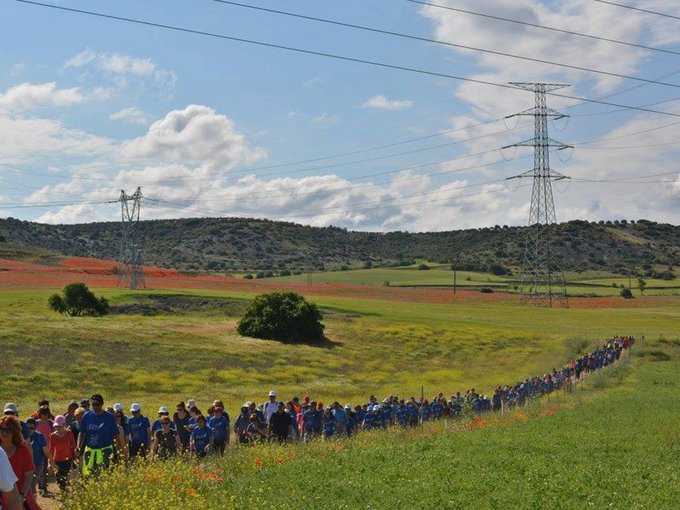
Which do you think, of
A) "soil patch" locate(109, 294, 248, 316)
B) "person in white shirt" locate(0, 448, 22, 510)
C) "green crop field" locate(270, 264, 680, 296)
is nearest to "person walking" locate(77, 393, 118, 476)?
"person in white shirt" locate(0, 448, 22, 510)

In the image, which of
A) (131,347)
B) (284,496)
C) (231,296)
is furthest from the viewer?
(231,296)

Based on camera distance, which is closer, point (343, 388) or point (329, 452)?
point (329, 452)

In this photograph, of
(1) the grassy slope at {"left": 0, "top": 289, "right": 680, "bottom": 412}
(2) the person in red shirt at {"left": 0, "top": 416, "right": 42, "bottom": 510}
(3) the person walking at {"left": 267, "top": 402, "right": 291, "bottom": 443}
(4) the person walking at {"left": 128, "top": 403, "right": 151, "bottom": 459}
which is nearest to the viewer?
(2) the person in red shirt at {"left": 0, "top": 416, "right": 42, "bottom": 510}

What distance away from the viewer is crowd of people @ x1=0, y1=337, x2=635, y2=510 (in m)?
9.20

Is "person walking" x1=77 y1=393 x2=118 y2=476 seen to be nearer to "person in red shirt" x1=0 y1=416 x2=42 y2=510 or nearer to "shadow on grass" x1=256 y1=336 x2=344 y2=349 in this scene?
"person in red shirt" x1=0 y1=416 x2=42 y2=510

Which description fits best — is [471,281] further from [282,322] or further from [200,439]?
[200,439]

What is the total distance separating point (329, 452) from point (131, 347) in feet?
96.8

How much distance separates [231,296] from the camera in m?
76.1

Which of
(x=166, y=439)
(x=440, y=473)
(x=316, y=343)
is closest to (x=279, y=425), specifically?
(x=166, y=439)

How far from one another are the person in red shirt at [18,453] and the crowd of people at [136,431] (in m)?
0.01

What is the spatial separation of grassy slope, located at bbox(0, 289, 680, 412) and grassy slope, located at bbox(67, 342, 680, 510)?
14886 mm

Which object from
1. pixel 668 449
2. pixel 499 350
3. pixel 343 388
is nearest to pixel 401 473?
pixel 668 449

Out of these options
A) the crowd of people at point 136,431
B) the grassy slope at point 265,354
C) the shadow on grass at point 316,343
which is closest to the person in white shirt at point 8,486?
the crowd of people at point 136,431

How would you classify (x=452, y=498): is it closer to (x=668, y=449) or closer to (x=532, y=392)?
(x=668, y=449)
